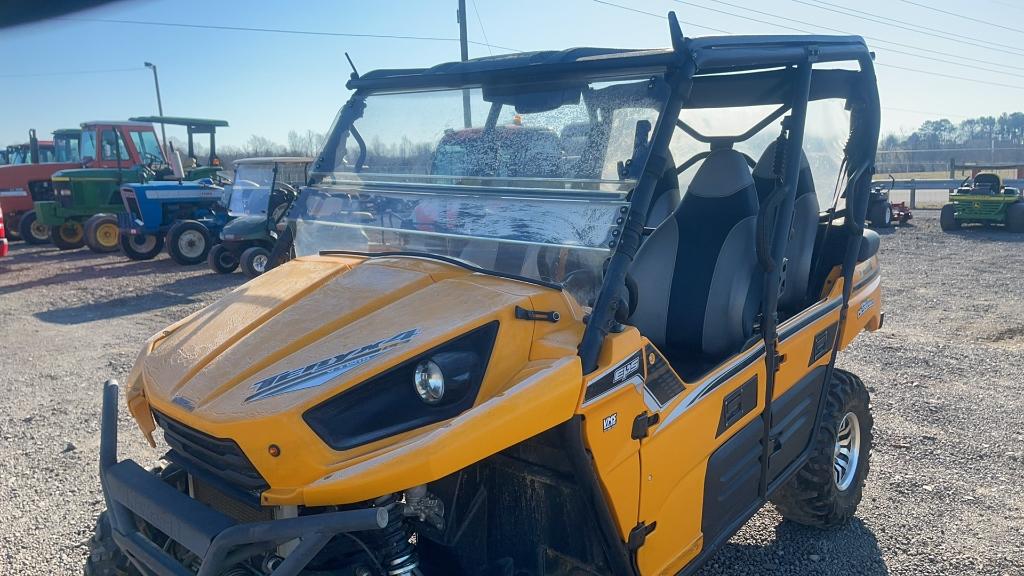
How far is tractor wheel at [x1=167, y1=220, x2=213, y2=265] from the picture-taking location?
42.4ft

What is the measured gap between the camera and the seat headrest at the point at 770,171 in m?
3.60

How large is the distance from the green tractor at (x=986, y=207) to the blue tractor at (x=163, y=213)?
47.6 feet

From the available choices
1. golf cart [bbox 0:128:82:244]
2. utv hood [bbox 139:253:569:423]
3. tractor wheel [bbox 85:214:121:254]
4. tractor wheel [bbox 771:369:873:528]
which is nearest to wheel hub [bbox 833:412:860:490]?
tractor wheel [bbox 771:369:873:528]

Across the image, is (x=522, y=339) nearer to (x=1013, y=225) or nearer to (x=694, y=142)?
(x=694, y=142)

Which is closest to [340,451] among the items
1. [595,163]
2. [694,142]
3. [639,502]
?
[639,502]

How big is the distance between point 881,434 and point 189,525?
4.09 m

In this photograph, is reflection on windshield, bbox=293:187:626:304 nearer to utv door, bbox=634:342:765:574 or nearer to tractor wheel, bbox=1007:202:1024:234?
utv door, bbox=634:342:765:574

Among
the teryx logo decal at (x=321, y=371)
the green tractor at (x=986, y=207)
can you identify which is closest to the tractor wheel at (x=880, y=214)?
the green tractor at (x=986, y=207)

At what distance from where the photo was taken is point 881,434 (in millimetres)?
4645

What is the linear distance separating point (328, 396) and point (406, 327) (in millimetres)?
318

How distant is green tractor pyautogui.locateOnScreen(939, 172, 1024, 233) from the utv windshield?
1569 cm

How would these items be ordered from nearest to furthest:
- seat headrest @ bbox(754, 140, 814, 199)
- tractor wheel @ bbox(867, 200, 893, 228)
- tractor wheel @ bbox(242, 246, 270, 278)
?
seat headrest @ bbox(754, 140, 814, 199)
tractor wheel @ bbox(242, 246, 270, 278)
tractor wheel @ bbox(867, 200, 893, 228)

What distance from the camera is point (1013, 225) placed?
1534 centimetres

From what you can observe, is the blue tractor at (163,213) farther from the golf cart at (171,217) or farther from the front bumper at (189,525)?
the front bumper at (189,525)
